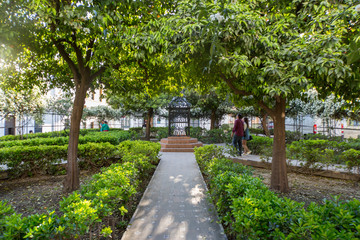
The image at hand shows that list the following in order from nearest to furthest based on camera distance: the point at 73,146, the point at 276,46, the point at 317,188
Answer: the point at 276,46 < the point at 73,146 < the point at 317,188

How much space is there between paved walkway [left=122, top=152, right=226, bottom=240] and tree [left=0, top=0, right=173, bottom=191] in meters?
2.25

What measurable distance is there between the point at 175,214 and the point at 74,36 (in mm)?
4845

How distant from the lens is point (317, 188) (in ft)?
18.4

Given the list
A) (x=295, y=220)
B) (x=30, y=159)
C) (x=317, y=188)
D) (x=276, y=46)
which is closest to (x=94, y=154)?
(x=30, y=159)

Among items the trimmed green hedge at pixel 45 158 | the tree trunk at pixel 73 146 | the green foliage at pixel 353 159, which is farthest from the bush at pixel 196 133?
the tree trunk at pixel 73 146

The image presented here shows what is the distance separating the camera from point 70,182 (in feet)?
17.0

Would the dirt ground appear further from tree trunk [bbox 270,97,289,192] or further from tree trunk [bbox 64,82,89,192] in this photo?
tree trunk [bbox 64,82,89,192]

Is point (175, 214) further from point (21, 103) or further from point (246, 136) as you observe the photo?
point (21, 103)

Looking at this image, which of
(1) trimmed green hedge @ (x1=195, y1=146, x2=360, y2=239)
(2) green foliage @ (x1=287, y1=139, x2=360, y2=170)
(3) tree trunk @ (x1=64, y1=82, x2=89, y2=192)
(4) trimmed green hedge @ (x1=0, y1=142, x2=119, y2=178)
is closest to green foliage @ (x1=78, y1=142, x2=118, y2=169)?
(4) trimmed green hedge @ (x1=0, y1=142, x2=119, y2=178)

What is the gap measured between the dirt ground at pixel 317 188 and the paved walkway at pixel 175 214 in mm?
1643

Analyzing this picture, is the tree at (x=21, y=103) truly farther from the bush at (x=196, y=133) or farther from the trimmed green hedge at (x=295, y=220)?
the trimmed green hedge at (x=295, y=220)

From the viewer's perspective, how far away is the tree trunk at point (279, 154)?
518cm

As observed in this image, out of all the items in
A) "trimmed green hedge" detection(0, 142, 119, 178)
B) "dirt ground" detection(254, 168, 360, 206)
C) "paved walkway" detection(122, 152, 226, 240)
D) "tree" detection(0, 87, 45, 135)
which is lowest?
"dirt ground" detection(254, 168, 360, 206)

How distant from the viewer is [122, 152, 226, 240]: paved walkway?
10.5ft
